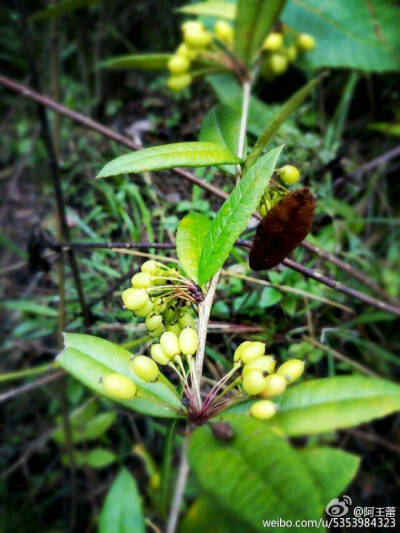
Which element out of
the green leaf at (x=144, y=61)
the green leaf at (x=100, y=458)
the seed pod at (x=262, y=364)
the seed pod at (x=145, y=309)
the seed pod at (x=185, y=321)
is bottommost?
the green leaf at (x=100, y=458)

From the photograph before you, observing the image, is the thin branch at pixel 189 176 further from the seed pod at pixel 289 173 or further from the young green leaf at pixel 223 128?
the seed pod at pixel 289 173

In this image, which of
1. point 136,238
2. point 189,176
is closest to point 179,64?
point 189,176

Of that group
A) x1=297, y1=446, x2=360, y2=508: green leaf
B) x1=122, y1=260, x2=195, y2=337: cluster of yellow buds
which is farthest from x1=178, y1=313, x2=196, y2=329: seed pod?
x1=297, y1=446, x2=360, y2=508: green leaf

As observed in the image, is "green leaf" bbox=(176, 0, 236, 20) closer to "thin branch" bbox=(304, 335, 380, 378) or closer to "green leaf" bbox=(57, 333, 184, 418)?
"thin branch" bbox=(304, 335, 380, 378)

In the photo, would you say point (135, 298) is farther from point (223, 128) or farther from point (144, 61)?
point (144, 61)

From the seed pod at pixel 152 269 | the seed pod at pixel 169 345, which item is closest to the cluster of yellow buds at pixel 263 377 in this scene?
the seed pod at pixel 169 345

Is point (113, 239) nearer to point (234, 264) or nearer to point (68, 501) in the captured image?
point (234, 264)
